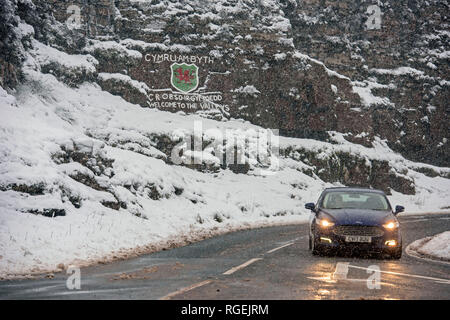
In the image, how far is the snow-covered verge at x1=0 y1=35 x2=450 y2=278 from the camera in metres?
13.8

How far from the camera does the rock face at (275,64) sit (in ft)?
126

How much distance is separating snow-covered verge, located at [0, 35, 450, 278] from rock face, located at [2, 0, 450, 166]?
5.54ft

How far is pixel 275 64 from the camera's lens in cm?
4156

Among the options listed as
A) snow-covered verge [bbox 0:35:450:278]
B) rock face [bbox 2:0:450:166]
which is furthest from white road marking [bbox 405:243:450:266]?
rock face [bbox 2:0:450:166]

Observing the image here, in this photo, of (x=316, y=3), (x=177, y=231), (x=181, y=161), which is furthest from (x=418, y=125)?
(x=177, y=231)

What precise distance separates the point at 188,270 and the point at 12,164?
8.16 metres

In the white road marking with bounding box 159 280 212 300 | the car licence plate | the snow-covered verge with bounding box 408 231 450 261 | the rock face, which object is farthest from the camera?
the rock face

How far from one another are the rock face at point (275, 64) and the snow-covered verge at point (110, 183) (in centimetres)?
169

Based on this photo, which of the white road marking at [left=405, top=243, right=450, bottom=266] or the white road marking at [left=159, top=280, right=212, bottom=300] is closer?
the white road marking at [left=159, top=280, right=212, bottom=300]

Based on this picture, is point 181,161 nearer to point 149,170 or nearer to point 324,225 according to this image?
point 149,170

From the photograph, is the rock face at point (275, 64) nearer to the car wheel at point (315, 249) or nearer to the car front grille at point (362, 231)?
the car wheel at point (315, 249)

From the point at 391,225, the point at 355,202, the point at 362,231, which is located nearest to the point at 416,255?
the point at 355,202

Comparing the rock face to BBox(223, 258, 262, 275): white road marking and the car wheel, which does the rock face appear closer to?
the car wheel

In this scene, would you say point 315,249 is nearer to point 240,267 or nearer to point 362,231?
point 362,231
